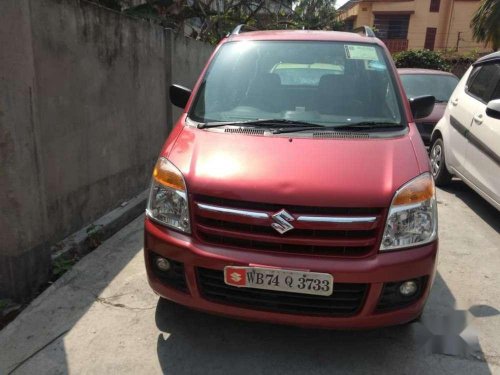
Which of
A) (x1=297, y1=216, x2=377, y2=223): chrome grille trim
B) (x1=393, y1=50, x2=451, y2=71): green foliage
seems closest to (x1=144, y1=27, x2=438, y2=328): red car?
(x1=297, y1=216, x2=377, y2=223): chrome grille trim

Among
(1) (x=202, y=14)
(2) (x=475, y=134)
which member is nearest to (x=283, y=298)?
(2) (x=475, y=134)

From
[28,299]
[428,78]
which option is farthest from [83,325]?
[428,78]

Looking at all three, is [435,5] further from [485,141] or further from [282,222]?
[282,222]

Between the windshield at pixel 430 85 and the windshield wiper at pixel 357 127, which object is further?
the windshield at pixel 430 85

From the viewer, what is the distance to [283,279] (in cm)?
231

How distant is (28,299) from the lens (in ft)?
10.3

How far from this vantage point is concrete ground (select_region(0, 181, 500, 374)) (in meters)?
2.56

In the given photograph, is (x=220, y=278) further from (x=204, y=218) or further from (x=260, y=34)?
(x=260, y=34)

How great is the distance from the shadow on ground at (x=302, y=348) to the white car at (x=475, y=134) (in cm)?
198

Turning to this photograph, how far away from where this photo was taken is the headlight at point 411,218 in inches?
92.1

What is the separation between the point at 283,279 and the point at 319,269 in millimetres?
190

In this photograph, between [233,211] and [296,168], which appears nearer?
[233,211]

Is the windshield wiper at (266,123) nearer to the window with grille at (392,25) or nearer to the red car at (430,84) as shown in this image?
the red car at (430,84)

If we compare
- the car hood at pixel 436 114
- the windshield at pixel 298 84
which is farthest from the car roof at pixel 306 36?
the car hood at pixel 436 114
